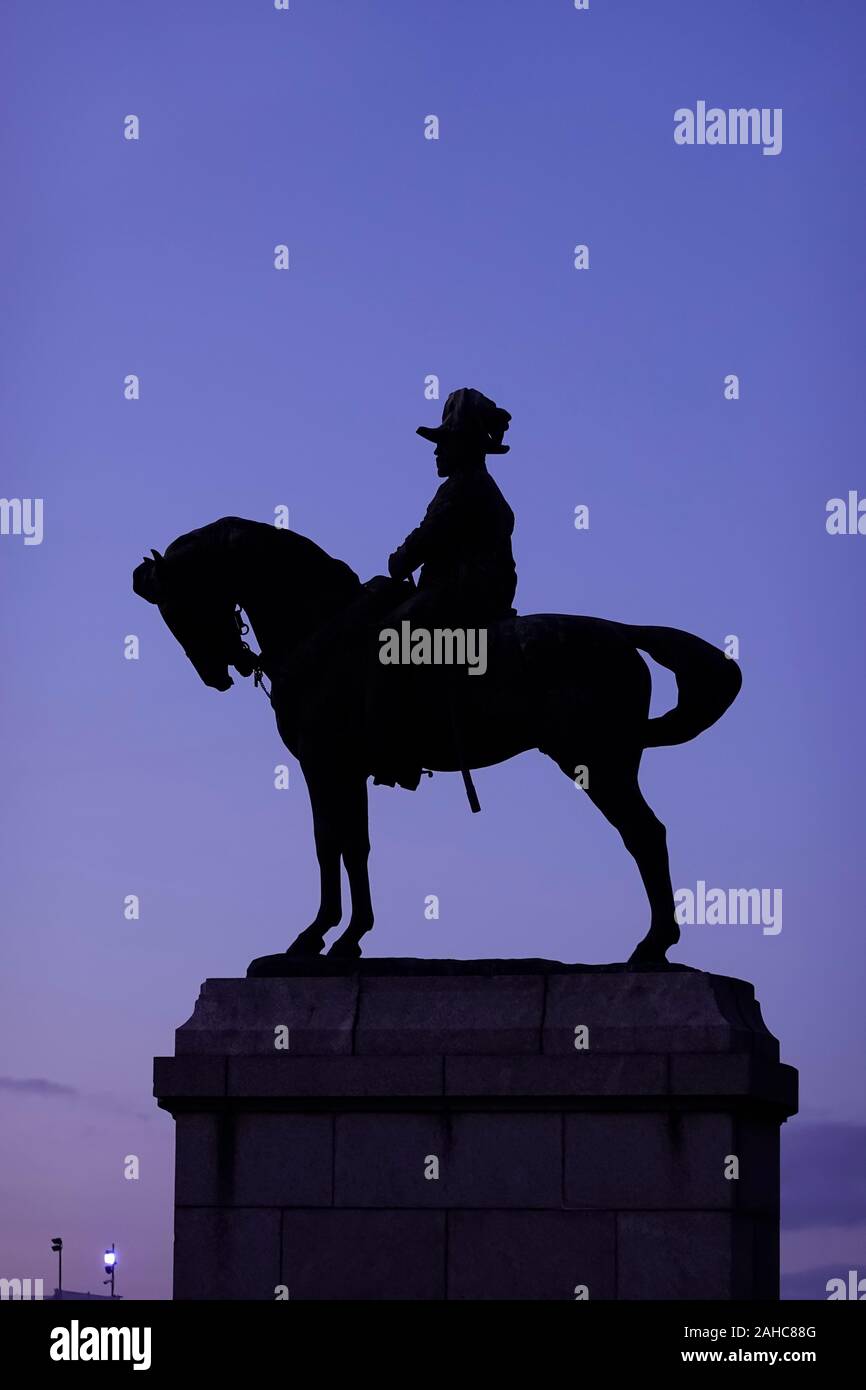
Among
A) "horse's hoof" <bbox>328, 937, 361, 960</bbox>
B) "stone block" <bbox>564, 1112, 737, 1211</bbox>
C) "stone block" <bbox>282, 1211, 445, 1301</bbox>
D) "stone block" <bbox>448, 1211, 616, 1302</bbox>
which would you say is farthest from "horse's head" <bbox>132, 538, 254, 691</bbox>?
"stone block" <bbox>448, 1211, 616, 1302</bbox>

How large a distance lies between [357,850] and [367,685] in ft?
3.90

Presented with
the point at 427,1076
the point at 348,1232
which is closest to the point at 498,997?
the point at 427,1076

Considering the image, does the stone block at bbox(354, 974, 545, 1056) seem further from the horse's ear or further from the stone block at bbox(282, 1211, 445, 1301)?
the horse's ear

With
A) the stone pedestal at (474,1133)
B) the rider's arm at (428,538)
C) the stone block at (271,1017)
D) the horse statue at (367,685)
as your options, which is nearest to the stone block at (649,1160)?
the stone pedestal at (474,1133)

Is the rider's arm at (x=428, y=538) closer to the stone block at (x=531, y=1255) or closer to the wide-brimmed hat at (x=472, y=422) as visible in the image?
the wide-brimmed hat at (x=472, y=422)

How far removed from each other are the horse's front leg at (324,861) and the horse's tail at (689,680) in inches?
89.2

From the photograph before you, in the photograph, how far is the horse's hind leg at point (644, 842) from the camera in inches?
734

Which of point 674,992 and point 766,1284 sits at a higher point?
point 674,992

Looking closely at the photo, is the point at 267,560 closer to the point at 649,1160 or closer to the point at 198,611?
the point at 198,611

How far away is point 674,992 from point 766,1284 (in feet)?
7.00

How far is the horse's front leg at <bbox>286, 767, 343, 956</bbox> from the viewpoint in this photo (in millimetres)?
19266

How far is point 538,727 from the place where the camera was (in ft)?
62.4
